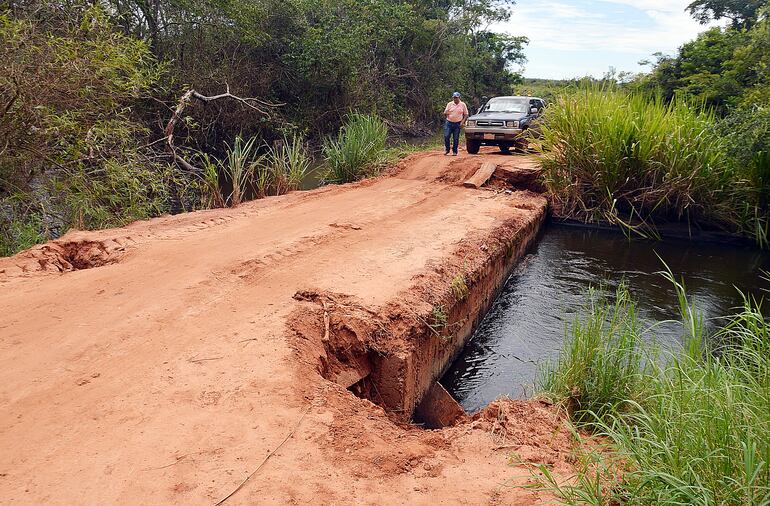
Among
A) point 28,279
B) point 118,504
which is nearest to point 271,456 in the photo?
point 118,504

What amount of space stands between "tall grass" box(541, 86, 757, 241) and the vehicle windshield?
3.78 meters

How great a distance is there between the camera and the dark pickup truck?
1591 cm

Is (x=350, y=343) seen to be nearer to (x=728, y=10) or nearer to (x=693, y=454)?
(x=693, y=454)

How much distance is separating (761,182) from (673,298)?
13.3 feet

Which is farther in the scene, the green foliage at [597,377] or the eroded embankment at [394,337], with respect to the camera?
the eroded embankment at [394,337]

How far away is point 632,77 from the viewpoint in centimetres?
1997

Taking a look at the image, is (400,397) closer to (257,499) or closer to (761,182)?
(257,499)

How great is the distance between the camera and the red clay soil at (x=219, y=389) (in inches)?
127

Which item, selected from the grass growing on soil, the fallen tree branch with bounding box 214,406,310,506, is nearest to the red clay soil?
the fallen tree branch with bounding box 214,406,310,506

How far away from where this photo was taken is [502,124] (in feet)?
52.4

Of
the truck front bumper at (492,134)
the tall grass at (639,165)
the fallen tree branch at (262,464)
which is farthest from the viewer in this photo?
the truck front bumper at (492,134)

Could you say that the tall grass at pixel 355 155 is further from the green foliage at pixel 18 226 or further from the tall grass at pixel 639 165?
the green foliage at pixel 18 226

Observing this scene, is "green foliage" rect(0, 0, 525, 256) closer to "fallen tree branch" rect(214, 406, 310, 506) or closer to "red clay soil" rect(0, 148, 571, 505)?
"red clay soil" rect(0, 148, 571, 505)

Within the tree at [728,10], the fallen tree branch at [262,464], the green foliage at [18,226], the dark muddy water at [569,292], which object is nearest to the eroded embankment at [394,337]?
the dark muddy water at [569,292]
